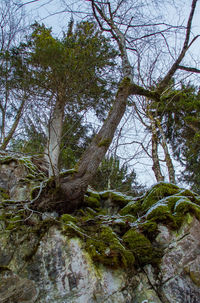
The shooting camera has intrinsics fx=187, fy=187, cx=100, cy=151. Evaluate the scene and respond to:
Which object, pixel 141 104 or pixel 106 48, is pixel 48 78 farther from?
pixel 141 104

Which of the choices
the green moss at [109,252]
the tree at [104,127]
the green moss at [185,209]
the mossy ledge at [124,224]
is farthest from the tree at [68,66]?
the green moss at [185,209]

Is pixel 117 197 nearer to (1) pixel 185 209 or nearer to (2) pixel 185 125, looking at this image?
(1) pixel 185 209

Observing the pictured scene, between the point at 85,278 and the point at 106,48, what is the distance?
21.6 feet

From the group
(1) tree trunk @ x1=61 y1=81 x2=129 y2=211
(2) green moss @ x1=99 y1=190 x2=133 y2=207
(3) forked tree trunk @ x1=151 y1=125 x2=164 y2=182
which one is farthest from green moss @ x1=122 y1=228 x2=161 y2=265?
(3) forked tree trunk @ x1=151 y1=125 x2=164 y2=182

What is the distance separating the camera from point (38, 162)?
558 centimetres

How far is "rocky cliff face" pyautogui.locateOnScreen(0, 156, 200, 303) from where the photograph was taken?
2.28 m

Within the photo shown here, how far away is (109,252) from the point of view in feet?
8.23

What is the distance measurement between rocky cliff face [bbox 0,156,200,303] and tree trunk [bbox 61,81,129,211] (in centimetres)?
41

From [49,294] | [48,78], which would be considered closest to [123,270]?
[49,294]

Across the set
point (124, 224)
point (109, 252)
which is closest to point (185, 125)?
point (124, 224)

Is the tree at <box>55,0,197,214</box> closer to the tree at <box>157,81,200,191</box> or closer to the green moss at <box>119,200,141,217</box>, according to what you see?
the green moss at <box>119,200,141,217</box>

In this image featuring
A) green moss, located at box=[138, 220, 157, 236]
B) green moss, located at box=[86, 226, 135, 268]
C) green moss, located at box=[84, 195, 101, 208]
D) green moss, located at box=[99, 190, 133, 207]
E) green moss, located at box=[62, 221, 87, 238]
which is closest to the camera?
green moss, located at box=[86, 226, 135, 268]

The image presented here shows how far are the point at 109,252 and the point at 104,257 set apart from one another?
0.29 feet

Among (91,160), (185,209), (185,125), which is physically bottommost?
(185,209)
